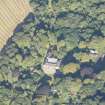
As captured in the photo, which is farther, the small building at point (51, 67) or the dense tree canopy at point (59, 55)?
the small building at point (51, 67)

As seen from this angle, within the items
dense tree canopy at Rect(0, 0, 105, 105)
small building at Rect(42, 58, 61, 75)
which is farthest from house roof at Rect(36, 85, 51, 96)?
small building at Rect(42, 58, 61, 75)

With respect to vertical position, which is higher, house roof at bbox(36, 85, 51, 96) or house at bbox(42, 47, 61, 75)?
house at bbox(42, 47, 61, 75)

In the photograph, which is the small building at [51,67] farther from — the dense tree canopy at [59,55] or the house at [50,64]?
the dense tree canopy at [59,55]

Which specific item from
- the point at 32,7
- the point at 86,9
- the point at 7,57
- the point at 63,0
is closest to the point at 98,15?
the point at 86,9

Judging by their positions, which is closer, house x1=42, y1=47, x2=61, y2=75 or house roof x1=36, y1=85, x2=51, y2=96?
house roof x1=36, y1=85, x2=51, y2=96

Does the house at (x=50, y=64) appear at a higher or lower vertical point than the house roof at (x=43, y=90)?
higher

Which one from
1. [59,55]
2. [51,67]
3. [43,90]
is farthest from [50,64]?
[43,90]

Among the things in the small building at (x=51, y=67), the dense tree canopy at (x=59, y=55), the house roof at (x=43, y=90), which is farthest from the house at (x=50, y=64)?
the house roof at (x=43, y=90)

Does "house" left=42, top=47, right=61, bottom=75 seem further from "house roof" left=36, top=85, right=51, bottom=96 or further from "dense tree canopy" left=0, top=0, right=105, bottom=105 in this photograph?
"house roof" left=36, top=85, right=51, bottom=96

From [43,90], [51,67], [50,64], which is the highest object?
[50,64]

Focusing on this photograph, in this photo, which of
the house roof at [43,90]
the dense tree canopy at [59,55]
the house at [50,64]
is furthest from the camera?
the house at [50,64]

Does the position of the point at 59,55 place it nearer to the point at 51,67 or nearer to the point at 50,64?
the point at 50,64
